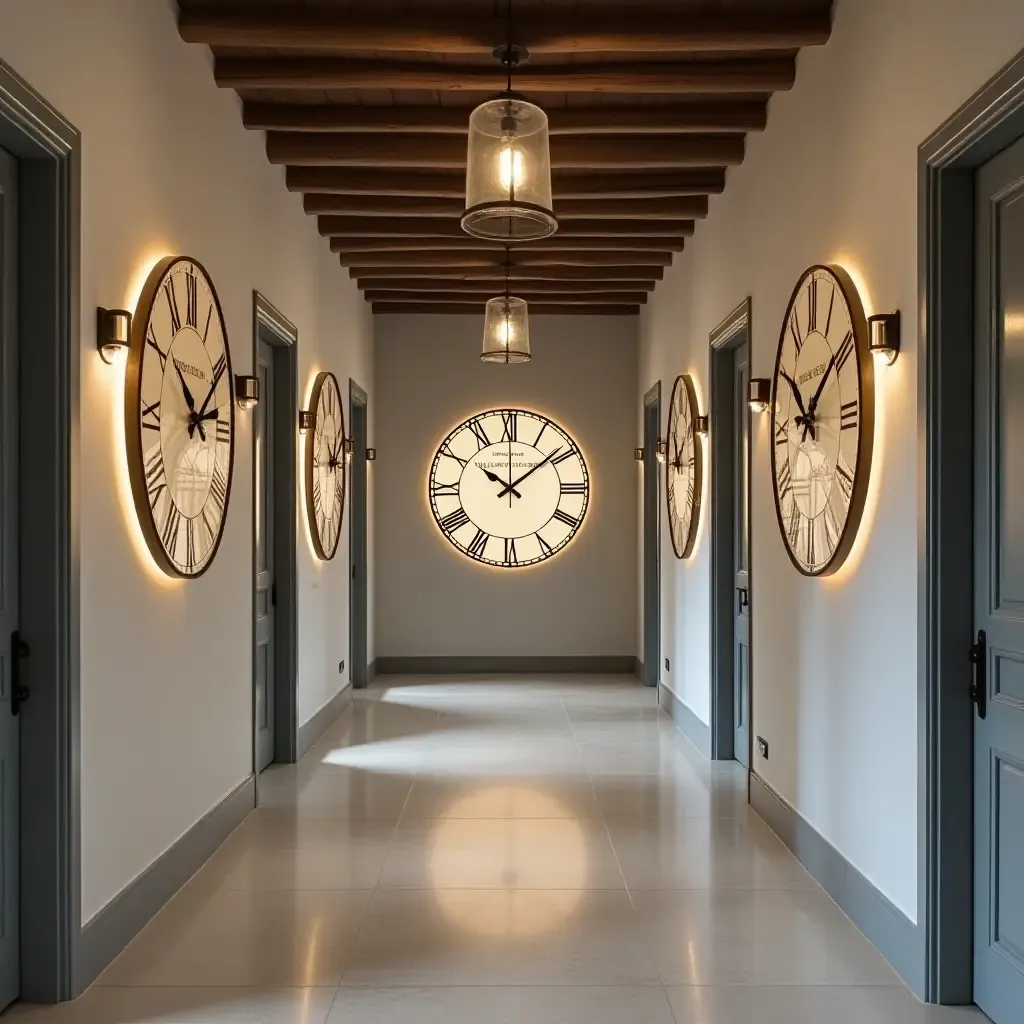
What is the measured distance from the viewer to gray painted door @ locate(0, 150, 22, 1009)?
113 inches

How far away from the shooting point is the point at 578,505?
31.9ft

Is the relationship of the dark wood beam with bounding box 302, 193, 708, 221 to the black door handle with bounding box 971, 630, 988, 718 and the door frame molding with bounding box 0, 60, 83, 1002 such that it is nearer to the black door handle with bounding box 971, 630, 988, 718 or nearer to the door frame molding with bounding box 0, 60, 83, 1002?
the door frame molding with bounding box 0, 60, 83, 1002

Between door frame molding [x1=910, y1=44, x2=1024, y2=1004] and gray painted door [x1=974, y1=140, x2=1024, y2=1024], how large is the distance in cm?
3

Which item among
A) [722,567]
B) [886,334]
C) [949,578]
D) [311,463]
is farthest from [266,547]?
[949,578]

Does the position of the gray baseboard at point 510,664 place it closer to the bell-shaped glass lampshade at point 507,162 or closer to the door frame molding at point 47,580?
the bell-shaped glass lampshade at point 507,162

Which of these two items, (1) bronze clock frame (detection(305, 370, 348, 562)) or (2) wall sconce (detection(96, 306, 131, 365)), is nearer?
(2) wall sconce (detection(96, 306, 131, 365))

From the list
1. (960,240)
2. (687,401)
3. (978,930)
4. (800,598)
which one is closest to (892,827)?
(978,930)

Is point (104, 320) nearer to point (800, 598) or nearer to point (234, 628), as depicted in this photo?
point (234, 628)

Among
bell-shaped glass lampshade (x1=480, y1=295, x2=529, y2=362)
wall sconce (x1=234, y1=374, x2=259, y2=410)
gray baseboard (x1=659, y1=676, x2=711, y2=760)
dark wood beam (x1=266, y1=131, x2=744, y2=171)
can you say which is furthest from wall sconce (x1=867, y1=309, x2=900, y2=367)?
bell-shaped glass lampshade (x1=480, y1=295, x2=529, y2=362)

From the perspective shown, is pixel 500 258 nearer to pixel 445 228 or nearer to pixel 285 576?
pixel 445 228

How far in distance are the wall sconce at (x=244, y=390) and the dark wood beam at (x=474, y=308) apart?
4583 mm

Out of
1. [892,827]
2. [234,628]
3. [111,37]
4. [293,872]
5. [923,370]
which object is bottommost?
[293,872]

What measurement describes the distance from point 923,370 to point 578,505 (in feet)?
22.0

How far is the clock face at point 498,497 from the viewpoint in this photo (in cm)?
970
